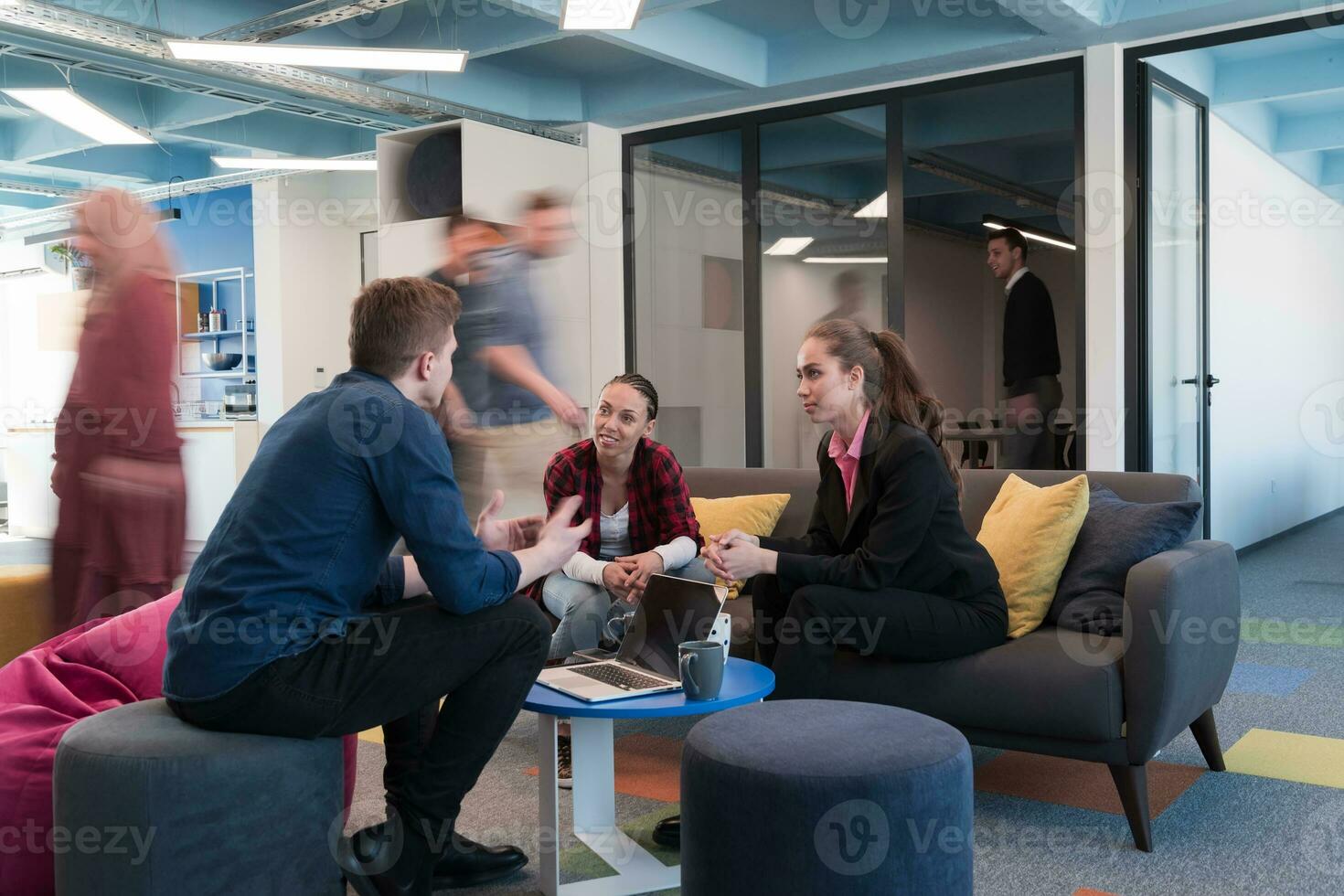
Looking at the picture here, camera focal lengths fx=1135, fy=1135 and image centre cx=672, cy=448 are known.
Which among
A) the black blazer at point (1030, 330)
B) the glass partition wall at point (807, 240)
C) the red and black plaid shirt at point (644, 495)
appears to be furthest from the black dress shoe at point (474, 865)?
the glass partition wall at point (807, 240)

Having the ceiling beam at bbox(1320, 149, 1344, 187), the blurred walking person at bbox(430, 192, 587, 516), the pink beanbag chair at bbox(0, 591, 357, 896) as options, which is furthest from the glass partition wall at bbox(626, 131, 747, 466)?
the ceiling beam at bbox(1320, 149, 1344, 187)

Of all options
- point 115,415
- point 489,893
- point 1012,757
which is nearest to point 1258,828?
point 1012,757

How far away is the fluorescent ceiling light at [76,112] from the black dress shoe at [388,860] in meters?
5.80

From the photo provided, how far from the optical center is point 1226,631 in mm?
2855

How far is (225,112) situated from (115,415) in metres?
5.84

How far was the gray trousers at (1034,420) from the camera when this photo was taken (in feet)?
18.5

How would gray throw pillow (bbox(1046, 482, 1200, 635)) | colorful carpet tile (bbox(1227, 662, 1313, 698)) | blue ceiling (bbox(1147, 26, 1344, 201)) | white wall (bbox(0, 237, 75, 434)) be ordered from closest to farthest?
1. gray throw pillow (bbox(1046, 482, 1200, 635))
2. colorful carpet tile (bbox(1227, 662, 1313, 698))
3. blue ceiling (bbox(1147, 26, 1344, 201))
4. white wall (bbox(0, 237, 75, 434))

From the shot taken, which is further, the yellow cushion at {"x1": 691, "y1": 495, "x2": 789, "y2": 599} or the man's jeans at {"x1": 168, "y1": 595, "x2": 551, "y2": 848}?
the yellow cushion at {"x1": 691, "y1": 495, "x2": 789, "y2": 599}

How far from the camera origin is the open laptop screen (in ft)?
7.81

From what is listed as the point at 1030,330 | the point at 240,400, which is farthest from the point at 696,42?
the point at 240,400

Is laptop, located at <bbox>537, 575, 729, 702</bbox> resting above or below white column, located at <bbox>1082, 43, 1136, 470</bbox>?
below

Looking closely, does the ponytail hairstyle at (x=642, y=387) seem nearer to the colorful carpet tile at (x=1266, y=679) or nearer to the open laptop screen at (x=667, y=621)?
the open laptop screen at (x=667, y=621)

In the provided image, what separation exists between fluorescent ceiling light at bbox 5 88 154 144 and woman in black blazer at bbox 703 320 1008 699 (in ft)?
17.7

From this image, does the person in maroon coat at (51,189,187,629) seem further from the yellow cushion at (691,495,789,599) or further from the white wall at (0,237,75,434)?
the white wall at (0,237,75,434)
